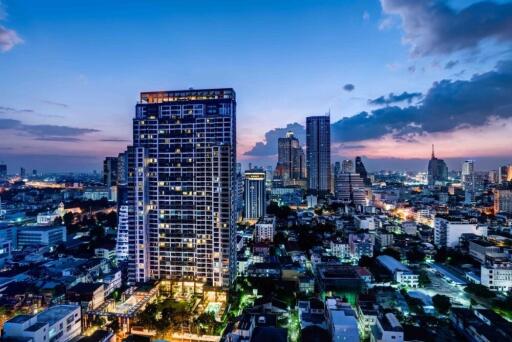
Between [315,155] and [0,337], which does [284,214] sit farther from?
[0,337]

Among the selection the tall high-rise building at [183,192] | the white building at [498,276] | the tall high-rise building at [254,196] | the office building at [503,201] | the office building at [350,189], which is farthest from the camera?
the office building at [350,189]

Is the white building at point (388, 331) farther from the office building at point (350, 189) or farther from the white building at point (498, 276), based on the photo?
the office building at point (350, 189)

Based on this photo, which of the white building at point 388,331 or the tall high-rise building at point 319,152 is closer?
the white building at point 388,331

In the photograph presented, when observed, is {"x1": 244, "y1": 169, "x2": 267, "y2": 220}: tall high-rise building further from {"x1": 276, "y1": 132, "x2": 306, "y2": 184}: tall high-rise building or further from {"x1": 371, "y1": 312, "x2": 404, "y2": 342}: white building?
{"x1": 276, "y1": 132, "x2": 306, "y2": 184}: tall high-rise building

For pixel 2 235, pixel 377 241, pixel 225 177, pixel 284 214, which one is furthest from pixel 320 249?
pixel 2 235

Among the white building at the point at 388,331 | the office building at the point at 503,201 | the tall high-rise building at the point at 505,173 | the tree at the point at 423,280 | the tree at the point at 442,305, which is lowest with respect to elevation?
the tree at the point at 423,280

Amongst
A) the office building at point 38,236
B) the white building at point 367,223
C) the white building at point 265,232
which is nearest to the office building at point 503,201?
the white building at point 367,223

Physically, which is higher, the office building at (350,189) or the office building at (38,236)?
the office building at (350,189)
